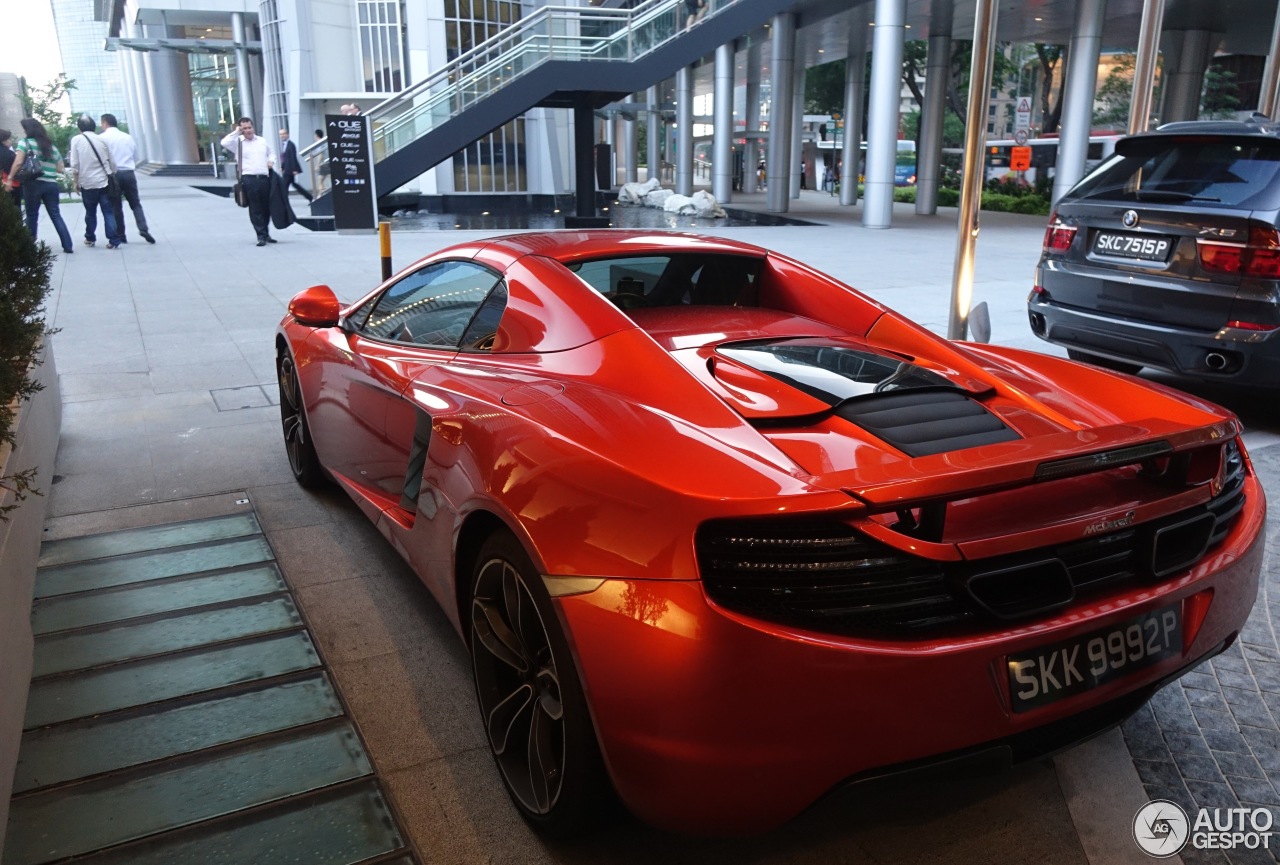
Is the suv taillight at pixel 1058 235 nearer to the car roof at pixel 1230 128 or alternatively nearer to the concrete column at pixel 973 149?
the concrete column at pixel 973 149

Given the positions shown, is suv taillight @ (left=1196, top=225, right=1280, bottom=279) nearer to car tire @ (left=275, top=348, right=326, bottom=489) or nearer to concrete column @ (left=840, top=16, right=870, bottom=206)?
car tire @ (left=275, top=348, right=326, bottom=489)

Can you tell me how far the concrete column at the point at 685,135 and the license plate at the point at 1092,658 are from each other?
91.9 ft

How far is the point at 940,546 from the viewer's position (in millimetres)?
1947

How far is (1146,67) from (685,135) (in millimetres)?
21946

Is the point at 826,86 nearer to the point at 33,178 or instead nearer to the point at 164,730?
the point at 33,178

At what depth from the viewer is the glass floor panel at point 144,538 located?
13.7 feet

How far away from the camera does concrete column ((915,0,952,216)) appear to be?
25203 mm

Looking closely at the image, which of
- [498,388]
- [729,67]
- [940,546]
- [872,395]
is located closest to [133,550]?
[498,388]

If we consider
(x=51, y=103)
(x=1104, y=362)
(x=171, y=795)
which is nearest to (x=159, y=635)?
(x=171, y=795)

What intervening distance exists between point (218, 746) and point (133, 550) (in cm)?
171

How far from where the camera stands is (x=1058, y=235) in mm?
6625

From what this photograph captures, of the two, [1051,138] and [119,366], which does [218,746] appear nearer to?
[119,366]

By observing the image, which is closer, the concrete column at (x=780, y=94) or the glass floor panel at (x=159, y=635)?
the glass floor panel at (x=159, y=635)

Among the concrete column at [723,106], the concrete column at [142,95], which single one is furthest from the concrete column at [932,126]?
the concrete column at [142,95]
